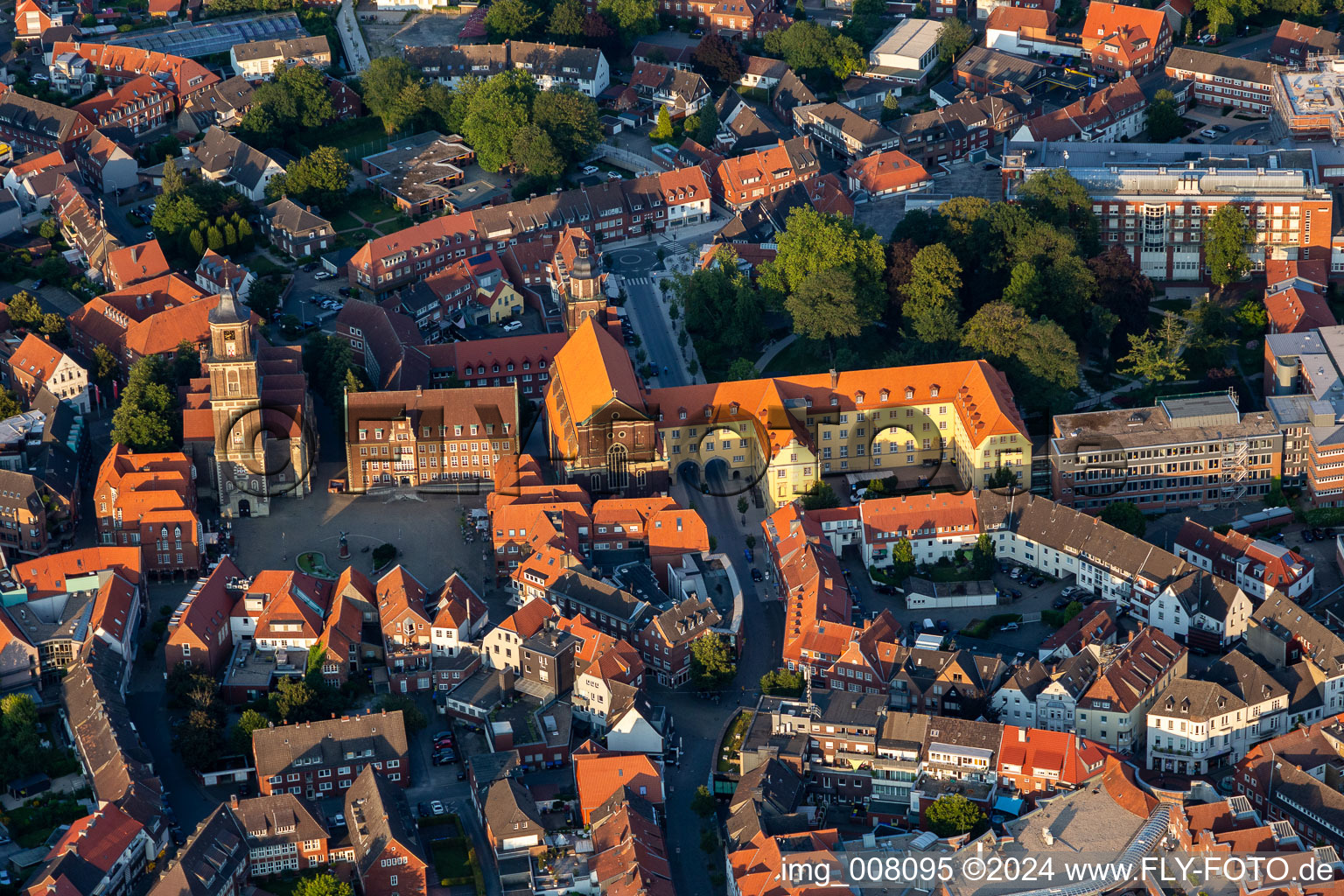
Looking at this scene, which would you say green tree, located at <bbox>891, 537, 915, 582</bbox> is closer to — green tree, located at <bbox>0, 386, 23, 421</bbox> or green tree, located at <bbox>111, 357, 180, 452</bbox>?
green tree, located at <bbox>111, 357, 180, 452</bbox>

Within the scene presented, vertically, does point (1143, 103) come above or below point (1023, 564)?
above

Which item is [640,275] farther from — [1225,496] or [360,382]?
[1225,496]

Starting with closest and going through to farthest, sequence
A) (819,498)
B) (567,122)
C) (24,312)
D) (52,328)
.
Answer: (819,498) → (52,328) → (24,312) → (567,122)

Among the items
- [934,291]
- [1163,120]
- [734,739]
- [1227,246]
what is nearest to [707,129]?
[1163,120]

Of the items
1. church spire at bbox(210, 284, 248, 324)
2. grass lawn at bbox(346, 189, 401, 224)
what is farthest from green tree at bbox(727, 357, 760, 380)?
grass lawn at bbox(346, 189, 401, 224)

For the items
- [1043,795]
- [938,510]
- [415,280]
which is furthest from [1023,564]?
[415,280]

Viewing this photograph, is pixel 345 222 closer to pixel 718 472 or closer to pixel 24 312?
pixel 24 312
